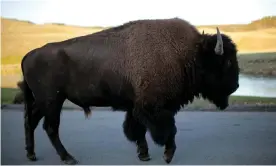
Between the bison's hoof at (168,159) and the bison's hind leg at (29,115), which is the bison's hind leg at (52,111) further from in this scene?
the bison's hoof at (168,159)

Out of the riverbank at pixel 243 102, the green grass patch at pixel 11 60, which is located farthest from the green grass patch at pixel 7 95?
the green grass patch at pixel 11 60

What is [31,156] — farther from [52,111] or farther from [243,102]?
[243,102]

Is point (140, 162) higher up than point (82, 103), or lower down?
lower down

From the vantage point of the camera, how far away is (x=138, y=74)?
18.0 feet

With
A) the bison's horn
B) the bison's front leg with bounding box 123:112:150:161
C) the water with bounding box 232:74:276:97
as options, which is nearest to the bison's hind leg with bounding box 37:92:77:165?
the bison's front leg with bounding box 123:112:150:161

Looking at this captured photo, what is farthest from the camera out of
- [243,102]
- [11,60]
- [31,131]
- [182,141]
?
[11,60]

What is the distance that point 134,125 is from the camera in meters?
5.92

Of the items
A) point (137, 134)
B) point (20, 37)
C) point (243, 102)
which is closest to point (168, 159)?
point (137, 134)

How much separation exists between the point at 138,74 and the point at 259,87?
540 centimetres

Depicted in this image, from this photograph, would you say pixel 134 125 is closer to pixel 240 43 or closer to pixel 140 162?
pixel 140 162

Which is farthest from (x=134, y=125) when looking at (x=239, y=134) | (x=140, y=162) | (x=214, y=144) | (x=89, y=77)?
(x=239, y=134)

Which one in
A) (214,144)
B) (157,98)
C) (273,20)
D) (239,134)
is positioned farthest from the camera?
(273,20)

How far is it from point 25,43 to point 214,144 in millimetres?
7091

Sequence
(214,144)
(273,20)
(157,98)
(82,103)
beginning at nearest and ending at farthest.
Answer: (157,98)
(82,103)
(214,144)
(273,20)
